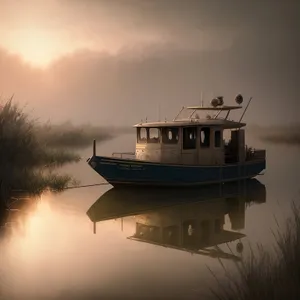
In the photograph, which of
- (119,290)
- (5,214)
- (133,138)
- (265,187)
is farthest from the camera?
(133,138)

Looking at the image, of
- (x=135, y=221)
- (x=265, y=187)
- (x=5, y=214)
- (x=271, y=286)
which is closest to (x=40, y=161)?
(x=5, y=214)

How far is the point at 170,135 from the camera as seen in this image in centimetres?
511

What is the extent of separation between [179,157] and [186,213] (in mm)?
1496

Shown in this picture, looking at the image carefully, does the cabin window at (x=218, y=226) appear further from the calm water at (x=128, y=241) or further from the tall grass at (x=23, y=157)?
the tall grass at (x=23, y=157)

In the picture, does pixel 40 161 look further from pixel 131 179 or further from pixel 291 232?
pixel 291 232

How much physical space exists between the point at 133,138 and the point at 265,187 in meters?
1.68

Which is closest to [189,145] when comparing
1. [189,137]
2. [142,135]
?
[189,137]

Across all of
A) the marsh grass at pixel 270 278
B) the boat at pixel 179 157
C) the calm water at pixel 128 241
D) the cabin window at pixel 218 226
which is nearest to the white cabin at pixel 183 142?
the boat at pixel 179 157

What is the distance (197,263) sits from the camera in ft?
7.54

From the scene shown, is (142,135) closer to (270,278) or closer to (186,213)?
(186,213)

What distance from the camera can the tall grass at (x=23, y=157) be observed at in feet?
12.7

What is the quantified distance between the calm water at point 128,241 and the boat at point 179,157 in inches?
8.9

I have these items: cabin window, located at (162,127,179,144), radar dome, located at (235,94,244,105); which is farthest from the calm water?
radar dome, located at (235,94,244,105)

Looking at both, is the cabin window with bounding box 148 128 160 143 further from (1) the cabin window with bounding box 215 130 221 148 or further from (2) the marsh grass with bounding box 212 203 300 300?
(2) the marsh grass with bounding box 212 203 300 300
